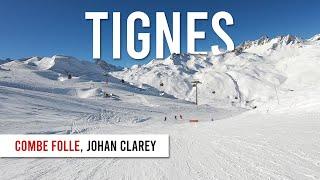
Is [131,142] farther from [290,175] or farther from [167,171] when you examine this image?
[290,175]

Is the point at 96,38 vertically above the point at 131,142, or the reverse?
the point at 96,38

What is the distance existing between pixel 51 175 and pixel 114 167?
1.98 meters

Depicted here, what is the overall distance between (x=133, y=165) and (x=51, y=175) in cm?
259

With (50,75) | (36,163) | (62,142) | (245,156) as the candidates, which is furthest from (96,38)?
(50,75)

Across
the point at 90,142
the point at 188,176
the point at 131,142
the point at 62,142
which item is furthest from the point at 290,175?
the point at 62,142

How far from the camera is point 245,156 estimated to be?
13.1m

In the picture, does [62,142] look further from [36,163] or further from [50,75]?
[50,75]

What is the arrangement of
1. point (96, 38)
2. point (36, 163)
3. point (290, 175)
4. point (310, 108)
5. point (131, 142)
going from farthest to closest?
point (310, 108) → point (96, 38) → point (131, 142) → point (36, 163) → point (290, 175)

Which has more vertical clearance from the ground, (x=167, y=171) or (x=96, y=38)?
(x=96, y=38)

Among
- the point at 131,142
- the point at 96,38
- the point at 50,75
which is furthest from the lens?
the point at 50,75

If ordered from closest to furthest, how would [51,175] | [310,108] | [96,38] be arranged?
[51,175] < [96,38] < [310,108]

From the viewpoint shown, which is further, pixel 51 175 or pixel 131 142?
pixel 131 142

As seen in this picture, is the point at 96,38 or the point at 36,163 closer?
the point at 36,163

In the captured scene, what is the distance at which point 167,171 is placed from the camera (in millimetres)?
11320
